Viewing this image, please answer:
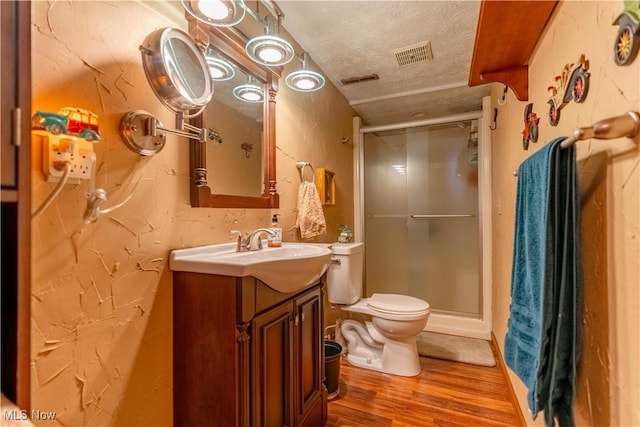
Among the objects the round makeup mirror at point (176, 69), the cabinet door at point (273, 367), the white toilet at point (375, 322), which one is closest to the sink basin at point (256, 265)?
the cabinet door at point (273, 367)

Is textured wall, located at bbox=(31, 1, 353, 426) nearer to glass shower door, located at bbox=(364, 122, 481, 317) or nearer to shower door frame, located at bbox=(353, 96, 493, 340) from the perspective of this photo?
glass shower door, located at bbox=(364, 122, 481, 317)

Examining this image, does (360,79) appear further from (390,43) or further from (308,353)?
(308,353)

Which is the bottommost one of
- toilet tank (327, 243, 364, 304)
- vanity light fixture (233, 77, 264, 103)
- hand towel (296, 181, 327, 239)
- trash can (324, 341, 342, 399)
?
trash can (324, 341, 342, 399)

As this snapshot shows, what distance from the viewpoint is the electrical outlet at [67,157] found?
73 centimetres

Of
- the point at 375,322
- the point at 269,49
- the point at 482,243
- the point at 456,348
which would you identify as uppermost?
the point at 269,49

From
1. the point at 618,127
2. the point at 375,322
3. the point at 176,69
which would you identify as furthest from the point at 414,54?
the point at 375,322

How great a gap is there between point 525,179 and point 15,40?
1.32m

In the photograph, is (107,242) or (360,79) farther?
(360,79)

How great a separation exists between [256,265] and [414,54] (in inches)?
76.4

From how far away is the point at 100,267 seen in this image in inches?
34.7

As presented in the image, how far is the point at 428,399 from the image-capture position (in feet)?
5.74

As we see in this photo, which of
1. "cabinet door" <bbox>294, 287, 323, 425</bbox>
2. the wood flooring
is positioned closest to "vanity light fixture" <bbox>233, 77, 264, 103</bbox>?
"cabinet door" <bbox>294, 287, 323, 425</bbox>

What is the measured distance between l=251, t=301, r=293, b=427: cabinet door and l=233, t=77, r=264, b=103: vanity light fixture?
104 cm

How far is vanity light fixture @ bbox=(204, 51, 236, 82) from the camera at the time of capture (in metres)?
1.30
